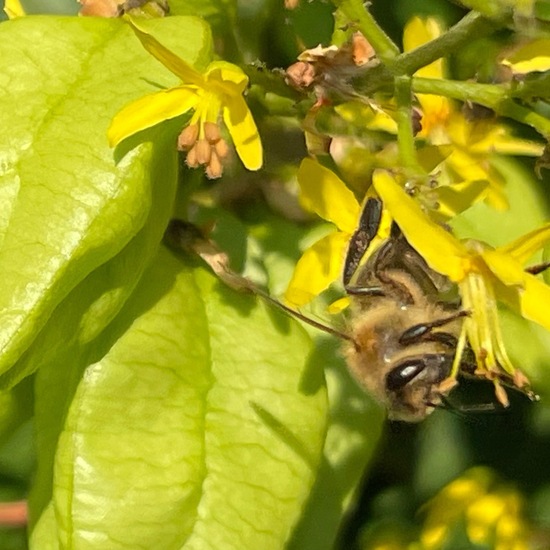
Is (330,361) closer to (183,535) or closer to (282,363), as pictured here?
(282,363)

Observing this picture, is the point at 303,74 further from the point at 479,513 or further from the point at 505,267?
the point at 479,513

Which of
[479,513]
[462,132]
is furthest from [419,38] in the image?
[479,513]

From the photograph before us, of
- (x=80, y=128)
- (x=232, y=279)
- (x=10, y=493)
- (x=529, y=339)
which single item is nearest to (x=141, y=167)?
(x=80, y=128)

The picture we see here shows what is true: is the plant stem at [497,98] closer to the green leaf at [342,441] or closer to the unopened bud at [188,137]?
the unopened bud at [188,137]

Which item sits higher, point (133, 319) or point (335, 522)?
point (133, 319)

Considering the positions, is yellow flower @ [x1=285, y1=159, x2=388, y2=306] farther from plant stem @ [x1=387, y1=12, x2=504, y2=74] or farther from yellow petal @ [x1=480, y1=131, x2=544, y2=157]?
yellow petal @ [x1=480, y1=131, x2=544, y2=157]

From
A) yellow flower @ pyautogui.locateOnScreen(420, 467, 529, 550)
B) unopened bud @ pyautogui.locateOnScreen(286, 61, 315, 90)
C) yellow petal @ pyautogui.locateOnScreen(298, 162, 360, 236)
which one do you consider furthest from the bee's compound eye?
yellow flower @ pyautogui.locateOnScreen(420, 467, 529, 550)

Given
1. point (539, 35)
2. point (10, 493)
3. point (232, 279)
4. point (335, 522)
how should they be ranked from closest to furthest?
point (539, 35), point (232, 279), point (335, 522), point (10, 493)

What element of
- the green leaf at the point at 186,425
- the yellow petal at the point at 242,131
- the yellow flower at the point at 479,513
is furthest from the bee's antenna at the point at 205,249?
the yellow flower at the point at 479,513
